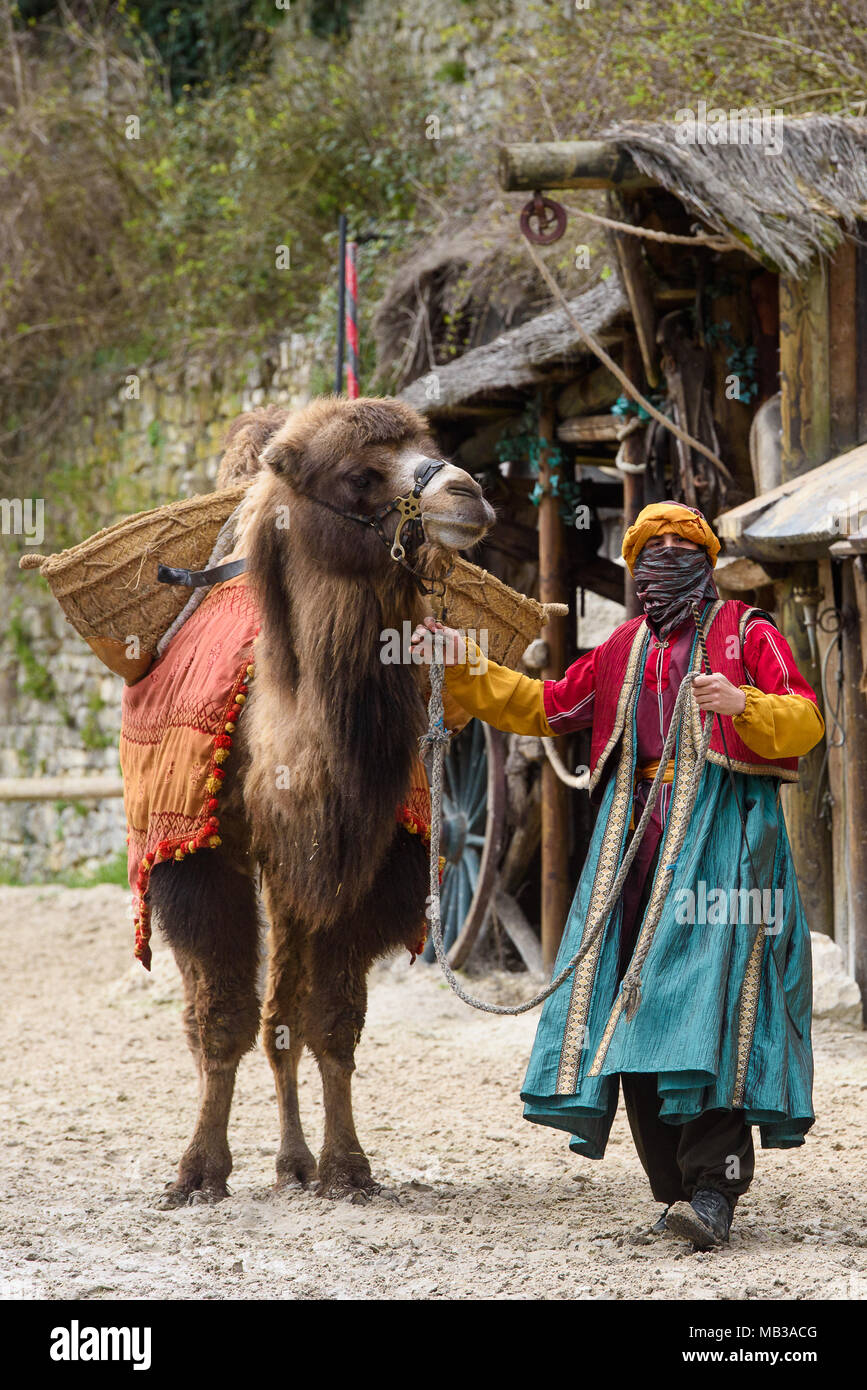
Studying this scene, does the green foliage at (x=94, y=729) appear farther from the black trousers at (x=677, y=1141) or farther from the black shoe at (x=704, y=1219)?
the black shoe at (x=704, y=1219)

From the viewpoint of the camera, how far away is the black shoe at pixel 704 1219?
3.63 m

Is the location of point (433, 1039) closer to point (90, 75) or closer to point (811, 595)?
point (811, 595)

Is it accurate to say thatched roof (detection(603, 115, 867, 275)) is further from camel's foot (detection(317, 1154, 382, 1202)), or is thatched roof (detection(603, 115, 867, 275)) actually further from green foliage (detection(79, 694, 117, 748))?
green foliage (detection(79, 694, 117, 748))

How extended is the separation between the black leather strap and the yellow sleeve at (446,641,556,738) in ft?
3.06

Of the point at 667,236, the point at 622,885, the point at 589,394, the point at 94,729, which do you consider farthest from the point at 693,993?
the point at 94,729

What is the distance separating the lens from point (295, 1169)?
454 centimetres

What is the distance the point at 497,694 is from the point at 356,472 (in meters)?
0.68

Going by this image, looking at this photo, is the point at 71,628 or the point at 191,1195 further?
the point at 71,628

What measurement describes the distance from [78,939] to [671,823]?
6956 millimetres

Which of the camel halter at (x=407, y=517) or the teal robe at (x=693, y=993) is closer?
the teal robe at (x=693, y=993)

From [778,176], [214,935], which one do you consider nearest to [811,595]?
[778,176]

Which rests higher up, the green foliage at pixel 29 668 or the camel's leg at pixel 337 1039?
the green foliage at pixel 29 668

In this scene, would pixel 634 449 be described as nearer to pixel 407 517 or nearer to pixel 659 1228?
pixel 407 517

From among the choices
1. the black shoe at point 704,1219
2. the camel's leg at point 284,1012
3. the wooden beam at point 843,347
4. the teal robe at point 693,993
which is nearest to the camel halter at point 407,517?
the teal robe at point 693,993
